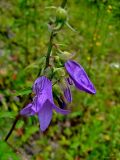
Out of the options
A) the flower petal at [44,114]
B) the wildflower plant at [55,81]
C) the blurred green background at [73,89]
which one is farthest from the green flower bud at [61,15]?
the blurred green background at [73,89]

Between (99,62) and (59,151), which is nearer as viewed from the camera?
(59,151)

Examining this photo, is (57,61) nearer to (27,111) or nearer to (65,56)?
(65,56)

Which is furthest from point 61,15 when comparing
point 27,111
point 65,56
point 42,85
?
point 27,111

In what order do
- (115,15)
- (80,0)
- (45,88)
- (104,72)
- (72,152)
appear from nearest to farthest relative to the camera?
(45,88) < (72,152) < (115,15) < (104,72) < (80,0)

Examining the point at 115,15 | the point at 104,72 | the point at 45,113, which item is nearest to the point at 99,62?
the point at 104,72

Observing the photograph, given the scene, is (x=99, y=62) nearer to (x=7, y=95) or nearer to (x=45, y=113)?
(x=7, y=95)

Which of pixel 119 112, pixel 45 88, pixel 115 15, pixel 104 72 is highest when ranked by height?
pixel 45 88

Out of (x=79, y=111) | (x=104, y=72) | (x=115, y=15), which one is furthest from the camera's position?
(x=104, y=72)

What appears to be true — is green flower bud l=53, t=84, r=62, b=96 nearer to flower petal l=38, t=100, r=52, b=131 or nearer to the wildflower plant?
the wildflower plant
